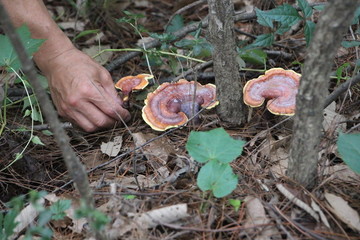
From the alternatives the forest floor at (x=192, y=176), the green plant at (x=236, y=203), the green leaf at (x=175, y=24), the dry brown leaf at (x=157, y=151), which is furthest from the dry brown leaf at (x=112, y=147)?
the green leaf at (x=175, y=24)

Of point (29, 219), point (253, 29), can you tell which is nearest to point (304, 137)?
point (29, 219)

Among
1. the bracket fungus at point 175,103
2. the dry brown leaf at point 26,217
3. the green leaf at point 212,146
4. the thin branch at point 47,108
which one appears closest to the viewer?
the thin branch at point 47,108

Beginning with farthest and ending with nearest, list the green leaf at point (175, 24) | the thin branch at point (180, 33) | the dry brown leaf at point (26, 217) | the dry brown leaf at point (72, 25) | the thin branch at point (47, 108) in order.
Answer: the dry brown leaf at point (72, 25), the green leaf at point (175, 24), the thin branch at point (180, 33), the dry brown leaf at point (26, 217), the thin branch at point (47, 108)

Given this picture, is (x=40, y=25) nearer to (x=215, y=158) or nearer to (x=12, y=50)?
(x=12, y=50)

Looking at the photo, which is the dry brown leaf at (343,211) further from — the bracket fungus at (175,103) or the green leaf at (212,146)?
the bracket fungus at (175,103)

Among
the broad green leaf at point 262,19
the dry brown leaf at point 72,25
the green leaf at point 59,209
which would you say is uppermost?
the broad green leaf at point 262,19

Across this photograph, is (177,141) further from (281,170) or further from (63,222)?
(63,222)

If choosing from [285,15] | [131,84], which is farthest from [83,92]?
[285,15]
